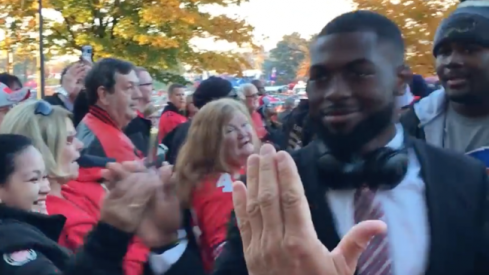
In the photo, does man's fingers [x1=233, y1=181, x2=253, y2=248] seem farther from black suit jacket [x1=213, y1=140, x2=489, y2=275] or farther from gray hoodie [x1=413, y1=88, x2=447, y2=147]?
gray hoodie [x1=413, y1=88, x2=447, y2=147]

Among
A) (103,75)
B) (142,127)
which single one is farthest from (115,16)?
(103,75)

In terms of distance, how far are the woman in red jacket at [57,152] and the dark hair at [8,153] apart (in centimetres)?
28

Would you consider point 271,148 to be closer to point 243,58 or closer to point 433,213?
point 433,213

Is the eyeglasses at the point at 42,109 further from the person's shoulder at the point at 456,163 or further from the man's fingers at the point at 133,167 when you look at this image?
the person's shoulder at the point at 456,163

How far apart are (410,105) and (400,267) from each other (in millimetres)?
1605

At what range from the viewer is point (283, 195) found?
1.18 m

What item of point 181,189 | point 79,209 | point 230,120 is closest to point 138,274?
point 181,189

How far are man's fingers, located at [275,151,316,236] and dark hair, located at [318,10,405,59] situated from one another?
0.77m

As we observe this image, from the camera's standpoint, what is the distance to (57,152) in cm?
328

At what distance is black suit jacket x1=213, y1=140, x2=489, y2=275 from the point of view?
5.85 feet

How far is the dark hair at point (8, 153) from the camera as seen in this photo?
108 inches

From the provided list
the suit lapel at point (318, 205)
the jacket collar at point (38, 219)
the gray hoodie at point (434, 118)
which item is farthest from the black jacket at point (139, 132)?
the suit lapel at point (318, 205)

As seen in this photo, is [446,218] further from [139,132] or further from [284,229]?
[139,132]

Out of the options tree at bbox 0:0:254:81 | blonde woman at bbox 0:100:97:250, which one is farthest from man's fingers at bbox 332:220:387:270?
tree at bbox 0:0:254:81
